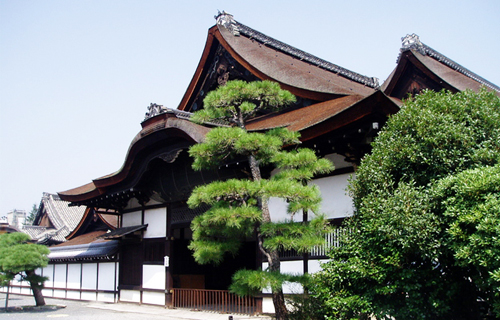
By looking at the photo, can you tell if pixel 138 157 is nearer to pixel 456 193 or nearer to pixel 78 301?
pixel 78 301

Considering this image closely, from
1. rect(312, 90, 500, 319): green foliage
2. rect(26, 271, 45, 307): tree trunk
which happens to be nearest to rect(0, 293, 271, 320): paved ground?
rect(26, 271, 45, 307): tree trunk

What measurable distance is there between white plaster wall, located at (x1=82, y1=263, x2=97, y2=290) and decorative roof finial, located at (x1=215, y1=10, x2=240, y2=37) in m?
10.9

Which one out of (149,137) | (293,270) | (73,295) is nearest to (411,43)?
(293,270)

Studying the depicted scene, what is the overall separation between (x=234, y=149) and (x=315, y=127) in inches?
78.1

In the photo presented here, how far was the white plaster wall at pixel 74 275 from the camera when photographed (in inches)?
798

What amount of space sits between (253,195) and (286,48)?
1169 centimetres

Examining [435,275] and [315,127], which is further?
[315,127]

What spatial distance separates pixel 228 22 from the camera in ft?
53.2

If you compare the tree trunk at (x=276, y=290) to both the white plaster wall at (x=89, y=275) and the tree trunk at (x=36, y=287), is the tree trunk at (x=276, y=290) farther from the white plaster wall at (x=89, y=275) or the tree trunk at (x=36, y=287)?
the white plaster wall at (x=89, y=275)

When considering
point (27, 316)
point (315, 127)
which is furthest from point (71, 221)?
point (315, 127)

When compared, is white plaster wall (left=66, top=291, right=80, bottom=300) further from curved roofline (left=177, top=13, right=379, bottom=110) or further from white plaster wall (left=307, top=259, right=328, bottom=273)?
white plaster wall (left=307, top=259, right=328, bottom=273)

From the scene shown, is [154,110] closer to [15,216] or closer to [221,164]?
[221,164]

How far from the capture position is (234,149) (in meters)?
8.43

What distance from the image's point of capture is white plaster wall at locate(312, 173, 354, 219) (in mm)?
9969
